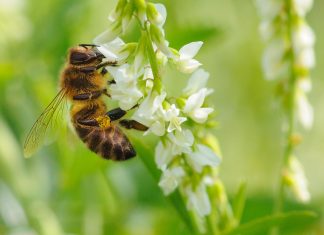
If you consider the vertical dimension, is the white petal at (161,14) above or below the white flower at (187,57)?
above

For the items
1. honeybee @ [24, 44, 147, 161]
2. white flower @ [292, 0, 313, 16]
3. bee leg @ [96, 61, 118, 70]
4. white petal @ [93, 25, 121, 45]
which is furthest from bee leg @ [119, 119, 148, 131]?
white flower @ [292, 0, 313, 16]

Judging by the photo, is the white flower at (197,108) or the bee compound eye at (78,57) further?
the bee compound eye at (78,57)

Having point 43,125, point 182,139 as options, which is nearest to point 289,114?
point 182,139

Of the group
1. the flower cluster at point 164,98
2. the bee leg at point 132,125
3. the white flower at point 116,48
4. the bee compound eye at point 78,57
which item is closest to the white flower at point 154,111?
the flower cluster at point 164,98

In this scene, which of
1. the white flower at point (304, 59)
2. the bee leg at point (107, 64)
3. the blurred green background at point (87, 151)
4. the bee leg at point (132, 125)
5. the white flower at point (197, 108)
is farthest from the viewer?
the blurred green background at point (87, 151)

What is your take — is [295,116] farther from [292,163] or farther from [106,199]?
[106,199]

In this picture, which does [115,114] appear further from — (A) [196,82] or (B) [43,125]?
(A) [196,82]

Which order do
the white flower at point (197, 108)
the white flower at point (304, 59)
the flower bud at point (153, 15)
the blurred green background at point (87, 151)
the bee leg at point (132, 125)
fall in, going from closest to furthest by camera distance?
the flower bud at point (153, 15), the white flower at point (197, 108), the bee leg at point (132, 125), the white flower at point (304, 59), the blurred green background at point (87, 151)

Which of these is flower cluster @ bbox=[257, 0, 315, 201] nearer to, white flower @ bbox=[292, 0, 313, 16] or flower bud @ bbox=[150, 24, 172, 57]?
white flower @ bbox=[292, 0, 313, 16]

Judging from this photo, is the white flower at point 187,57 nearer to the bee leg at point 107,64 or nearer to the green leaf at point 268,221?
the bee leg at point 107,64
